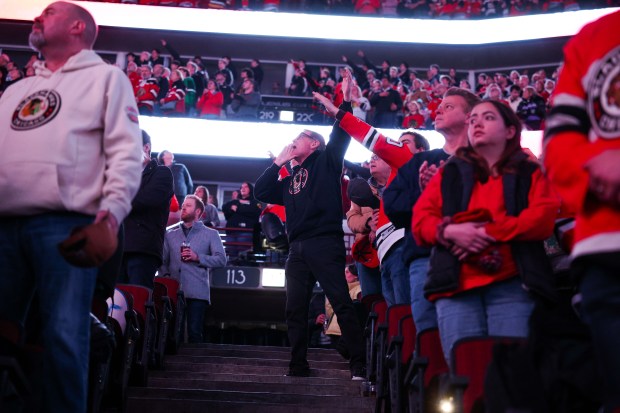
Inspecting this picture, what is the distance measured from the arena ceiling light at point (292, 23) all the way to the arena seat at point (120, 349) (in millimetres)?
15134

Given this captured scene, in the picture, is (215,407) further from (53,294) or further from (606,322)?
(606,322)

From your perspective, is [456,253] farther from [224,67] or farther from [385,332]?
[224,67]

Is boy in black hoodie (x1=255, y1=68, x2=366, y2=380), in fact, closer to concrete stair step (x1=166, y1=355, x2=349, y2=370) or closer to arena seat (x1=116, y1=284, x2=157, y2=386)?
concrete stair step (x1=166, y1=355, x2=349, y2=370)

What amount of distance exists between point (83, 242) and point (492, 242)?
4.19 feet

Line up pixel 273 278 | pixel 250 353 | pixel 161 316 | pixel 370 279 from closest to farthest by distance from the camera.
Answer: pixel 161 316 < pixel 370 279 < pixel 250 353 < pixel 273 278

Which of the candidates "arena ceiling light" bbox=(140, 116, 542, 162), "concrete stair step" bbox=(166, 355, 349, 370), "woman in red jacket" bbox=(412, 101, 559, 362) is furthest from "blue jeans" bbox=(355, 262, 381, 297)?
"arena ceiling light" bbox=(140, 116, 542, 162)

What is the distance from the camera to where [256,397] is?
14.0 ft

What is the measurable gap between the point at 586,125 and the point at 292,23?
17.3 metres

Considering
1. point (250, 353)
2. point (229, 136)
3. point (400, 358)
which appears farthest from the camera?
point (229, 136)

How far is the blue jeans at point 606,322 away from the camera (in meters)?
1.59

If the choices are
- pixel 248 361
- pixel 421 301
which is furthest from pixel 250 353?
pixel 421 301

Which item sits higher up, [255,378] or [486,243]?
[486,243]

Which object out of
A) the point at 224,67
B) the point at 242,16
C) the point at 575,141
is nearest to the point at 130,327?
the point at 575,141

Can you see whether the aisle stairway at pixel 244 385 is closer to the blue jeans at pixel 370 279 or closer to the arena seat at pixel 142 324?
the arena seat at pixel 142 324
